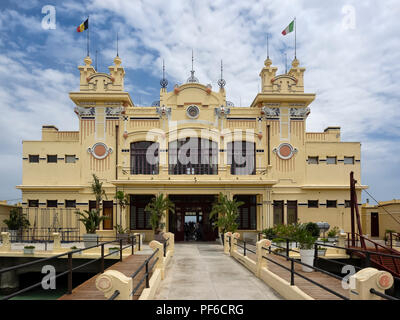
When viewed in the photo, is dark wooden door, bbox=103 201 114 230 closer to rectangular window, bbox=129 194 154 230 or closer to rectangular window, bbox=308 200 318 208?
rectangular window, bbox=129 194 154 230

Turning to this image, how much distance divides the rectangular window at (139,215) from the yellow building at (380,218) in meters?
16.3

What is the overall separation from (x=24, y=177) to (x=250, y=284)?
21.0 m

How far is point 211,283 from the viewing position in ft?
34.3

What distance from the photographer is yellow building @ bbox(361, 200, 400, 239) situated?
25734 mm

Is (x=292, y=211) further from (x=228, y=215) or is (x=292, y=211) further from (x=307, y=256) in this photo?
(x=307, y=256)

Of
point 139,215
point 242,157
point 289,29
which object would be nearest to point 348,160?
point 242,157

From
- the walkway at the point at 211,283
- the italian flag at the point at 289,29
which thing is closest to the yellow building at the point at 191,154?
the italian flag at the point at 289,29

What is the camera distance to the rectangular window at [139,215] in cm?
2577

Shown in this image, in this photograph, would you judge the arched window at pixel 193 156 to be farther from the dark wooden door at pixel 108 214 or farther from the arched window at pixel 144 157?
the dark wooden door at pixel 108 214

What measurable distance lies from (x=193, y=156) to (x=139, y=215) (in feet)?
18.5

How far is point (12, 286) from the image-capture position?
18906 millimetres

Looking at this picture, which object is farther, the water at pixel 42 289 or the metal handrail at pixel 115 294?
the water at pixel 42 289
